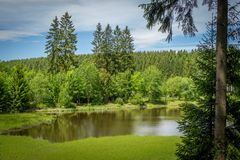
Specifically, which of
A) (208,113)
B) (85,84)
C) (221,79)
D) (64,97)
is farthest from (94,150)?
(85,84)

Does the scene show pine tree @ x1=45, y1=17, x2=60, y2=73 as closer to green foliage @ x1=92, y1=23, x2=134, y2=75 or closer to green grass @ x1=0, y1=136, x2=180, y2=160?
green foliage @ x1=92, y1=23, x2=134, y2=75

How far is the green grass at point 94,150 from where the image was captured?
2284 centimetres

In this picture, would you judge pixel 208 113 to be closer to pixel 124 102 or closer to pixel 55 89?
pixel 55 89

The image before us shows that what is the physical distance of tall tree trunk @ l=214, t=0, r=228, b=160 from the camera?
10281mm

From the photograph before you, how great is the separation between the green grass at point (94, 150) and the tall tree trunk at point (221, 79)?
437 inches

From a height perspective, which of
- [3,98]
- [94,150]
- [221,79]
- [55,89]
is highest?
[55,89]

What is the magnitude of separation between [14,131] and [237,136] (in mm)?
37309

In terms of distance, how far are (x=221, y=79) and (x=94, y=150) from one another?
1716 centimetres

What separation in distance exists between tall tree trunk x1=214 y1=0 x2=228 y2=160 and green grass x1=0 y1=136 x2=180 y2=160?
1111 centimetres

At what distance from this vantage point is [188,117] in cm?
1266

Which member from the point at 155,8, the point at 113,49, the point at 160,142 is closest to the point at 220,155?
the point at 155,8

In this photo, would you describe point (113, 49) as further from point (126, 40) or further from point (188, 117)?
point (188, 117)

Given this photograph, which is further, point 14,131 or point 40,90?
point 40,90

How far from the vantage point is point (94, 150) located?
25.5 meters
